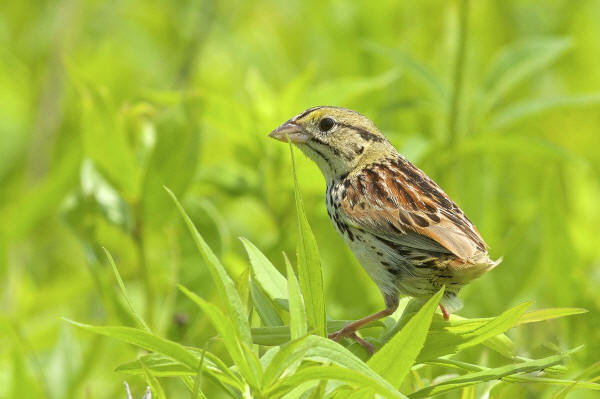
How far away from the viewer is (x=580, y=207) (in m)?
3.16

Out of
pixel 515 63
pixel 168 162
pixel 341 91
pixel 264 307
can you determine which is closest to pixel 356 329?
pixel 264 307

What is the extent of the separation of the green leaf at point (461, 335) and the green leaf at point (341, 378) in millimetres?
229

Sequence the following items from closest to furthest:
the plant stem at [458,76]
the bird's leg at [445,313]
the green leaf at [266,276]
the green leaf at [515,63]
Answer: the green leaf at [266,276] < the bird's leg at [445,313] < the plant stem at [458,76] < the green leaf at [515,63]

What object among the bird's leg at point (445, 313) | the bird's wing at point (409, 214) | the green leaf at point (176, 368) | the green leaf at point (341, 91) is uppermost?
the green leaf at point (341, 91)

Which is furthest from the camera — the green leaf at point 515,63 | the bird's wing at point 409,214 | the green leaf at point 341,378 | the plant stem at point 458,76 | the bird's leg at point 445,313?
the green leaf at point 515,63

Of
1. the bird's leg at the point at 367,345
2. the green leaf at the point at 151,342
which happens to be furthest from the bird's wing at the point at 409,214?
the green leaf at the point at 151,342

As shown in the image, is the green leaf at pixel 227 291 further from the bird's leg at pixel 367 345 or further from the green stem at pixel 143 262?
the green stem at pixel 143 262

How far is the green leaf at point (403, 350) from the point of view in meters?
1.13

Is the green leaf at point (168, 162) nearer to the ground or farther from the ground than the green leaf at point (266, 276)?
farther from the ground

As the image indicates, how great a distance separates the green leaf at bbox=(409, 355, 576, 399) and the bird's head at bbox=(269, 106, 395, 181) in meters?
0.84

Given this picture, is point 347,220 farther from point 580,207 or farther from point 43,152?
point 43,152

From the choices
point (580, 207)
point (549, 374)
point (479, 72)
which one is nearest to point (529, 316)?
point (549, 374)

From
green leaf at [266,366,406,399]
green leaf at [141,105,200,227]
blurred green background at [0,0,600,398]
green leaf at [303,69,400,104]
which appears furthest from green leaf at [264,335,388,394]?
green leaf at [303,69,400,104]

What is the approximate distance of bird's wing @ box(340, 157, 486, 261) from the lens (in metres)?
1.60
